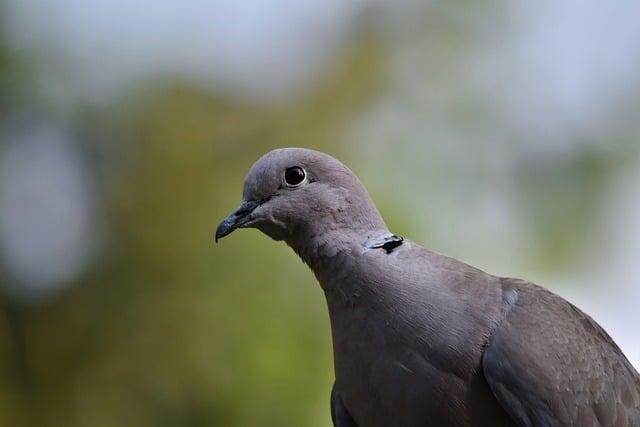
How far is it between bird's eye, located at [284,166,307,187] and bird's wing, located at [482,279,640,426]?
1.87ft

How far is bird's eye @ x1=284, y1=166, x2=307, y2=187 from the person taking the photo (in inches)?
79.2

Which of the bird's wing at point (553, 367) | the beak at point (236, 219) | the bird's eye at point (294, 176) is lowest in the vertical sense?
the bird's wing at point (553, 367)

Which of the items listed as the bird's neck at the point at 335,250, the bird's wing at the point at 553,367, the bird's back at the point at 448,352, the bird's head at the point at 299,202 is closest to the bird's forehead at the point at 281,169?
the bird's head at the point at 299,202

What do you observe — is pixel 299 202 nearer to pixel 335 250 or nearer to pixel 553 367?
pixel 335 250

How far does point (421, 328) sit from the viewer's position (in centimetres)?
180

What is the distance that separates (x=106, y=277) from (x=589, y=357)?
133 inches

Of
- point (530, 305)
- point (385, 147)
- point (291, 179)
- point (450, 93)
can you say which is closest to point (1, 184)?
point (385, 147)

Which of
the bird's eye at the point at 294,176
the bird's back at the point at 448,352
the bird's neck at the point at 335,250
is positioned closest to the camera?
the bird's back at the point at 448,352

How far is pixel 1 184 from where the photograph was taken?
5.05 m

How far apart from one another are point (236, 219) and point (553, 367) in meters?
0.83

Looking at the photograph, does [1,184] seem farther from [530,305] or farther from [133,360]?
[530,305]

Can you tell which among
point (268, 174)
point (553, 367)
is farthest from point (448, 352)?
point (268, 174)

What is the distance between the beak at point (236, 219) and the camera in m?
1.97

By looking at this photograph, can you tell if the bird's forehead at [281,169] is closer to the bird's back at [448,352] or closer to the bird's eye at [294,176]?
the bird's eye at [294,176]
